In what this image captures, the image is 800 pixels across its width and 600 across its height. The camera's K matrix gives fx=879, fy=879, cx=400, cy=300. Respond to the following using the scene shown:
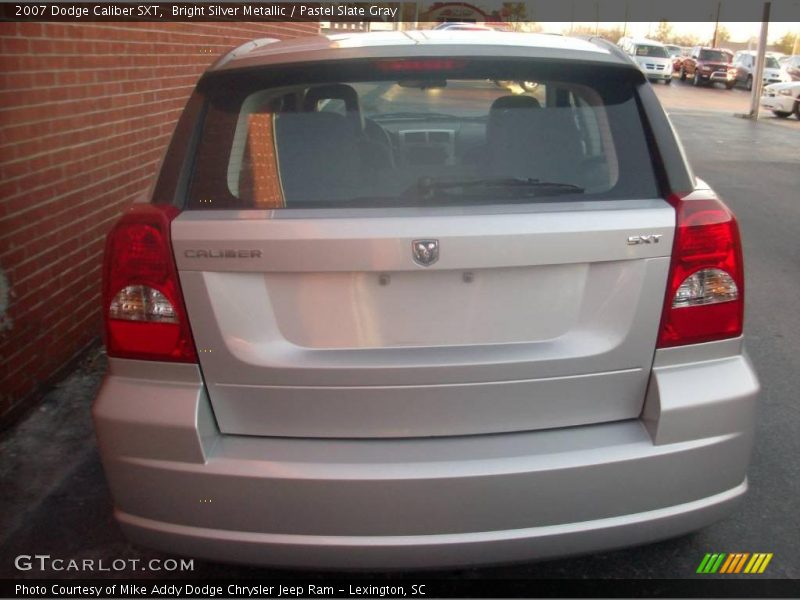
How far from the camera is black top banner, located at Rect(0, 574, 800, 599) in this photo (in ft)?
9.73

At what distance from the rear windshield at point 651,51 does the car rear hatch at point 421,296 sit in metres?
41.9

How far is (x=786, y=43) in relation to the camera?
8088 centimetres

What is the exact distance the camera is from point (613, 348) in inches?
99.0

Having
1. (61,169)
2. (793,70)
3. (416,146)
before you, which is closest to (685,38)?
(793,70)

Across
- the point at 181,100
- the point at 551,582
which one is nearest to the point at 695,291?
the point at 551,582

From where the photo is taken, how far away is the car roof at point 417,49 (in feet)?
8.91

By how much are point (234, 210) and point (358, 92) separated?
0.77 metres

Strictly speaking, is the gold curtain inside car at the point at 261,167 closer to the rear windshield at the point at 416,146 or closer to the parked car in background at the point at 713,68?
the rear windshield at the point at 416,146

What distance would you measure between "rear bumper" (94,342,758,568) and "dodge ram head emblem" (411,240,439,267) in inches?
21.2

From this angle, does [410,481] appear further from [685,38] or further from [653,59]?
[685,38]

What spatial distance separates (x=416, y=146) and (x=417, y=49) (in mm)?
317

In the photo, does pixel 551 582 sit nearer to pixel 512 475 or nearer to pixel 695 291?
pixel 512 475

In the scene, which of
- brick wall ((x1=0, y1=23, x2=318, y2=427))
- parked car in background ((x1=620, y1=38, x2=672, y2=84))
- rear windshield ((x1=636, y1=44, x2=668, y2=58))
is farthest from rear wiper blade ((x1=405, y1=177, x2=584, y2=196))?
rear windshield ((x1=636, y1=44, x2=668, y2=58))

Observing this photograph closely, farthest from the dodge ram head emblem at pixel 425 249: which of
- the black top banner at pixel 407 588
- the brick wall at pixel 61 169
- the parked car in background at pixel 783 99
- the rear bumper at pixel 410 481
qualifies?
the parked car in background at pixel 783 99
